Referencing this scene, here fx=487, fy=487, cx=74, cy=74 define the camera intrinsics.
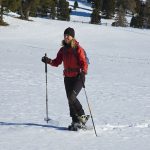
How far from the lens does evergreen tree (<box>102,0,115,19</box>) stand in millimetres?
100562

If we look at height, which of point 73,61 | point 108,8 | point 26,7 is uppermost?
point 73,61

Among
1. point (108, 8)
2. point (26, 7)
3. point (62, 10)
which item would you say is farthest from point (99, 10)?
point (26, 7)

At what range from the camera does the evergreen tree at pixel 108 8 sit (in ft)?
330

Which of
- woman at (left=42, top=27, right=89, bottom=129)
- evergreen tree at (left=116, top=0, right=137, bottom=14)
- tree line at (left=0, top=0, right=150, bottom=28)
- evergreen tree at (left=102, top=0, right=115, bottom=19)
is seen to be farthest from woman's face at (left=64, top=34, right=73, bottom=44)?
evergreen tree at (left=116, top=0, right=137, bottom=14)

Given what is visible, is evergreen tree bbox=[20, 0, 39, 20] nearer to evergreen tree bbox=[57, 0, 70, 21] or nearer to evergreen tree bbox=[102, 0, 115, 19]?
evergreen tree bbox=[57, 0, 70, 21]

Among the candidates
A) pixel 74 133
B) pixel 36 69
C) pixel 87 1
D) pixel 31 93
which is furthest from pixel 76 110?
pixel 87 1

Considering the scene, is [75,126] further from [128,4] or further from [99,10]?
[128,4]

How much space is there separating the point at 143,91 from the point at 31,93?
3.70 meters

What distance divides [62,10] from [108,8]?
1471 cm

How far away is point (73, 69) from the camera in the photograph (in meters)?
8.33

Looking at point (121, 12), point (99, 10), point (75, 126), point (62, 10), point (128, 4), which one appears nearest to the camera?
point (75, 126)

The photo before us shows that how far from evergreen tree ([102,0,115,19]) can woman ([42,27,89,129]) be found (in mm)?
92639

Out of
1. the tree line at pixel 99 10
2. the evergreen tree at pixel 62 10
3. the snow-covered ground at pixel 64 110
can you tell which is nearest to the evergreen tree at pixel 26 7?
the tree line at pixel 99 10

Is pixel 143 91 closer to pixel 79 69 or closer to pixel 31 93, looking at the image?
pixel 31 93
